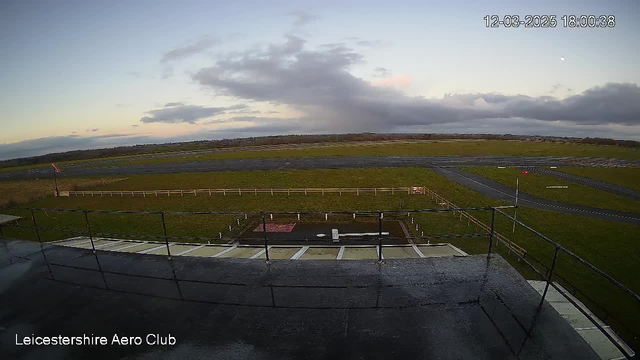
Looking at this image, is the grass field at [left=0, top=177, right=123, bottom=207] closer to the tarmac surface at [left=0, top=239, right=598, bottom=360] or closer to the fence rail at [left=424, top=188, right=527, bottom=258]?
the tarmac surface at [left=0, top=239, right=598, bottom=360]

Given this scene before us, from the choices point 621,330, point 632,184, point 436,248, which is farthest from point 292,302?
point 632,184

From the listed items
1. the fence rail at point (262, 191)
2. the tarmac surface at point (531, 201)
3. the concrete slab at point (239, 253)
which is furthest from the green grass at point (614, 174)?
the concrete slab at point (239, 253)

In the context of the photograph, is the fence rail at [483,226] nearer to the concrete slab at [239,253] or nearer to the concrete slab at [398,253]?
the concrete slab at [398,253]

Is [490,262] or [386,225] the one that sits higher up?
[490,262]

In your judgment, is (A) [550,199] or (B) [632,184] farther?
(B) [632,184]

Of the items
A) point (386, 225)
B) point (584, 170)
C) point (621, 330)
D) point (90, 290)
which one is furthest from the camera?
point (584, 170)

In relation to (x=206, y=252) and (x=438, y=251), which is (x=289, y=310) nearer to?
(x=206, y=252)

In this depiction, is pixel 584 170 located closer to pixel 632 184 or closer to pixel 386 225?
pixel 632 184
